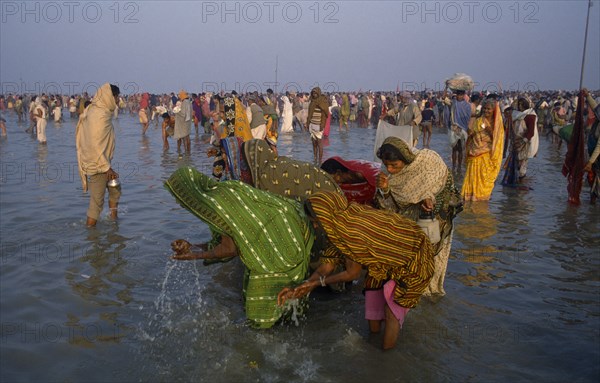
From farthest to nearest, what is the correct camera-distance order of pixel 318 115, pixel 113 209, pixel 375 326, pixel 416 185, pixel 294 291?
1. pixel 318 115
2. pixel 113 209
3. pixel 416 185
4. pixel 375 326
5. pixel 294 291

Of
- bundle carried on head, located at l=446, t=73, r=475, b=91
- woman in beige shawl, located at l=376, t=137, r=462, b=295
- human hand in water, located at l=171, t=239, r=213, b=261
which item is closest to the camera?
human hand in water, located at l=171, t=239, r=213, b=261

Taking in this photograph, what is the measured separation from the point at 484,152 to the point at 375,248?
19.2ft

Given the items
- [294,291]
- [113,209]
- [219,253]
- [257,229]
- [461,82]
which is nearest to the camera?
[294,291]

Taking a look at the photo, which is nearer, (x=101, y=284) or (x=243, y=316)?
(x=243, y=316)

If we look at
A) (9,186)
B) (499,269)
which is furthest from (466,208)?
(9,186)

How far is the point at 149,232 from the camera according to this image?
7.09 metres

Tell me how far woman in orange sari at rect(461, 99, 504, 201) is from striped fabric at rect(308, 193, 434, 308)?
5563mm

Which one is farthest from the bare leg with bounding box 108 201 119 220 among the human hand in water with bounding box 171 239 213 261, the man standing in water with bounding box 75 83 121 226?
the human hand in water with bounding box 171 239 213 261

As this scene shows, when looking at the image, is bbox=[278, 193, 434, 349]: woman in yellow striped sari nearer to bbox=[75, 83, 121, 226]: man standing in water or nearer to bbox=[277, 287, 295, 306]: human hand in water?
bbox=[277, 287, 295, 306]: human hand in water

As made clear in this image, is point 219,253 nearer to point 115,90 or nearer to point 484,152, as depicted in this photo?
point 115,90

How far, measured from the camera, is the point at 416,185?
4238 mm

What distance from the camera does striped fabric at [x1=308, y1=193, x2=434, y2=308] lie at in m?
3.45

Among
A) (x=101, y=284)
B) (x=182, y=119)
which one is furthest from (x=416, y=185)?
(x=182, y=119)

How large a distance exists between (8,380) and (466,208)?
6.73 m
